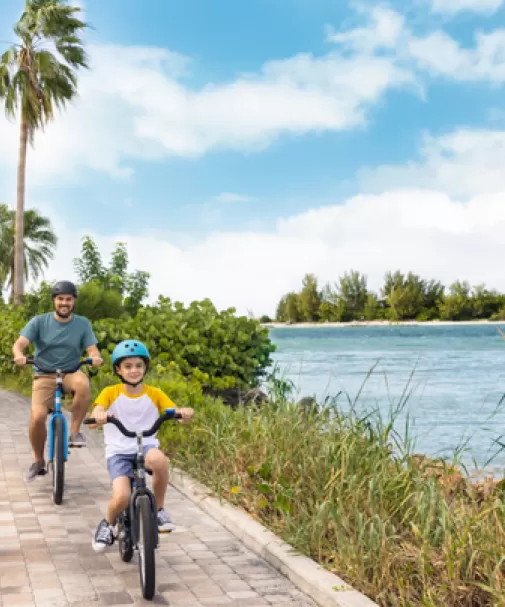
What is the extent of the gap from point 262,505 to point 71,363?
8.17ft

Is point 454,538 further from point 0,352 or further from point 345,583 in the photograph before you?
point 0,352

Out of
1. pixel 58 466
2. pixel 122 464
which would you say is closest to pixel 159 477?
pixel 122 464

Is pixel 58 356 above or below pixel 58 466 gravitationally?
above

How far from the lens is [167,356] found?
1553 centimetres

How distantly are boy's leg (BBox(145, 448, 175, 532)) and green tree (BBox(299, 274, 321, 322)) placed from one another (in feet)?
490

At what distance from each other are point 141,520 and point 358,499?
5.34 ft

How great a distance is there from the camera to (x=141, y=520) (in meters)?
4.90

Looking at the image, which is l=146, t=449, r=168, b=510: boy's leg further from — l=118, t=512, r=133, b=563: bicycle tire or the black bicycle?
l=118, t=512, r=133, b=563: bicycle tire

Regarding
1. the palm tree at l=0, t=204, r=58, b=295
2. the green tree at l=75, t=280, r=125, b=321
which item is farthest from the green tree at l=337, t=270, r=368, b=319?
the green tree at l=75, t=280, r=125, b=321

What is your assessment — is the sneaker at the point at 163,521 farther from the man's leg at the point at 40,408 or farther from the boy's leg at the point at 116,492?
the man's leg at the point at 40,408

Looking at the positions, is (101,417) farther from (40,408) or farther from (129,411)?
(40,408)

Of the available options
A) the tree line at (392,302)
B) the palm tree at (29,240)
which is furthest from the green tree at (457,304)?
the palm tree at (29,240)

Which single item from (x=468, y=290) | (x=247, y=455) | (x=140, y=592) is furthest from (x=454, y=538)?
(x=468, y=290)

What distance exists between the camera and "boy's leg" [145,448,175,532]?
528 cm
